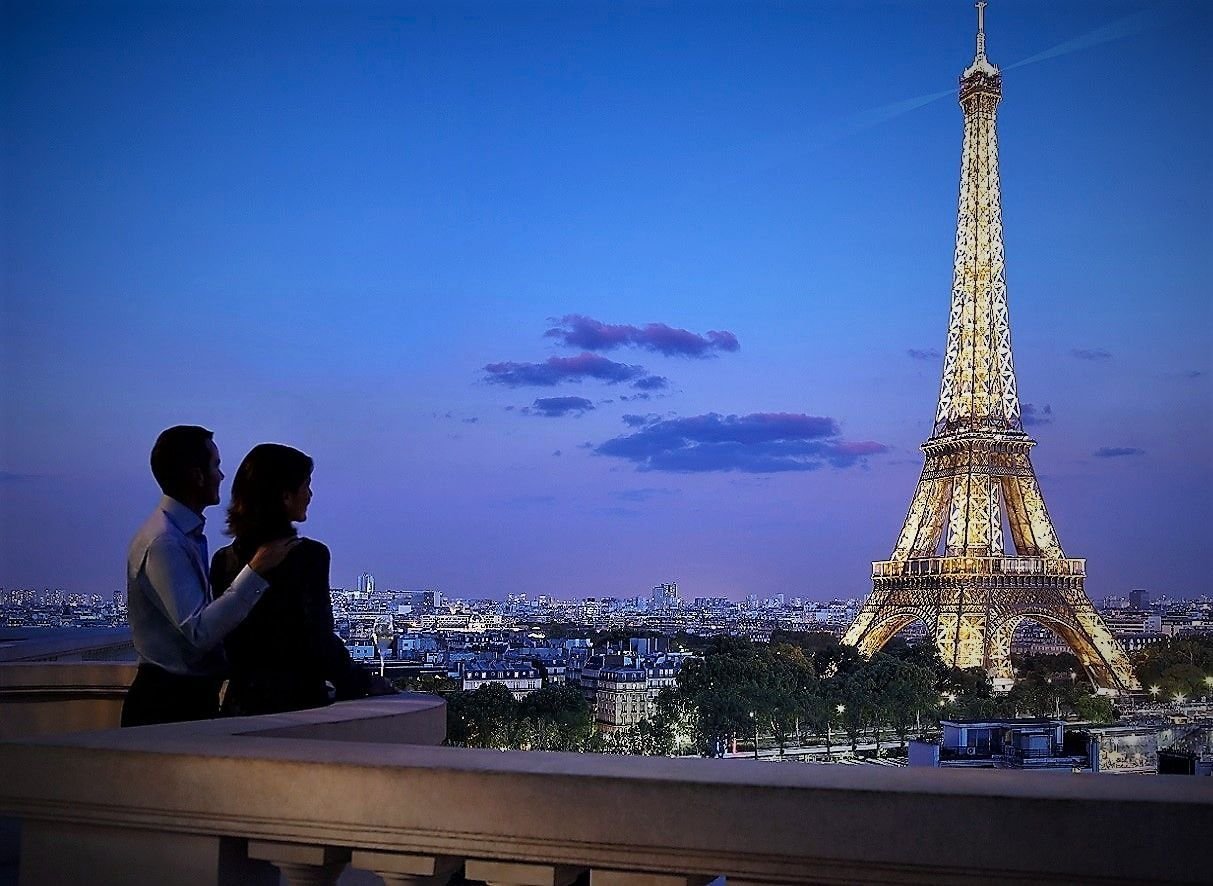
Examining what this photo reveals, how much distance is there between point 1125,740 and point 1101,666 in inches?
254

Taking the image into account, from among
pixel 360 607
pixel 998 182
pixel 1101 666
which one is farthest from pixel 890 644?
pixel 360 607

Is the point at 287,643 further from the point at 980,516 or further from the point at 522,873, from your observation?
the point at 980,516

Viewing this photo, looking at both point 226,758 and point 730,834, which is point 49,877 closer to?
point 226,758

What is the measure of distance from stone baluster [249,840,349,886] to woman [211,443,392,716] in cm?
85

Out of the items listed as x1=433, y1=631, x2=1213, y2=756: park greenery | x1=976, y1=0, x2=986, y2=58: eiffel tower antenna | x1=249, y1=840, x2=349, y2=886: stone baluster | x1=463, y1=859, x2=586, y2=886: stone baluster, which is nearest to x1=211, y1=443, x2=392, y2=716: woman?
x1=249, y1=840, x2=349, y2=886: stone baluster

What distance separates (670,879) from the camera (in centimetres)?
189

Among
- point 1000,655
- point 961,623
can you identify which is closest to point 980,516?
point 961,623

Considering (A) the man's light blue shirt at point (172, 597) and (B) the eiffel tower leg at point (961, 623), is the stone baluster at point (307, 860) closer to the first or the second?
(A) the man's light blue shirt at point (172, 597)

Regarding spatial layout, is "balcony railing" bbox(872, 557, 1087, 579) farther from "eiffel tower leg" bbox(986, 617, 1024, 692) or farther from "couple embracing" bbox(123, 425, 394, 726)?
"couple embracing" bbox(123, 425, 394, 726)

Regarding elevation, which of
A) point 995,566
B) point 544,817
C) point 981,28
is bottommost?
point 544,817

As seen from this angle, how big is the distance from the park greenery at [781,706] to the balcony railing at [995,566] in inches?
82.6

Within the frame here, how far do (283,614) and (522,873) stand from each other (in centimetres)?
120

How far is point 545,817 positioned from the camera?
1.92m

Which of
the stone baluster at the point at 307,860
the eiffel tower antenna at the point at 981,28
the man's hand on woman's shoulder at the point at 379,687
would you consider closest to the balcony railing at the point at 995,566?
the eiffel tower antenna at the point at 981,28
